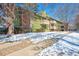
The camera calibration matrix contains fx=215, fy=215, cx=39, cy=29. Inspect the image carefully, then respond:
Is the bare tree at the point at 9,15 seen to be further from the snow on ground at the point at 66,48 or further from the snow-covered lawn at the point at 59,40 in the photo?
the snow on ground at the point at 66,48

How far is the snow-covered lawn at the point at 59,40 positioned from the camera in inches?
93.1

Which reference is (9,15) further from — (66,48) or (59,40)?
(66,48)

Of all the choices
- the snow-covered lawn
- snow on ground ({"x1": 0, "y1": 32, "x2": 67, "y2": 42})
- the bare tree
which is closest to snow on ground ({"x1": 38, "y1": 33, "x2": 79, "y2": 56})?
the snow-covered lawn

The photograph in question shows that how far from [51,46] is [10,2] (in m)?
0.67

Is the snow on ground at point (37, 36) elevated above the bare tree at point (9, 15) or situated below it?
below

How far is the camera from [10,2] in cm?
238

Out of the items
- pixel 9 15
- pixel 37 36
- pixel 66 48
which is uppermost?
pixel 9 15

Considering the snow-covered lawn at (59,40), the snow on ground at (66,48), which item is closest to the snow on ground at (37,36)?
the snow-covered lawn at (59,40)

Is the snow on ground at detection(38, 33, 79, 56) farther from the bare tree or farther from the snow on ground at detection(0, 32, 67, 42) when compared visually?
the bare tree

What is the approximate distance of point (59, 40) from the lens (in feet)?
7.88

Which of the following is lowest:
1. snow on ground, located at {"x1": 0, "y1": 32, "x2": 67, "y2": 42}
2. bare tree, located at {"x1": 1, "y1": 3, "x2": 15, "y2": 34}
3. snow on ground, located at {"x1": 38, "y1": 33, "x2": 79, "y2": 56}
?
snow on ground, located at {"x1": 38, "y1": 33, "x2": 79, "y2": 56}

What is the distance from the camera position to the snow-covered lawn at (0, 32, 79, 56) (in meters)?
2.37

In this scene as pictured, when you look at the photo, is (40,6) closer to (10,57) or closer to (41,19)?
(41,19)

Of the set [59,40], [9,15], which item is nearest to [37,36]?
[59,40]
